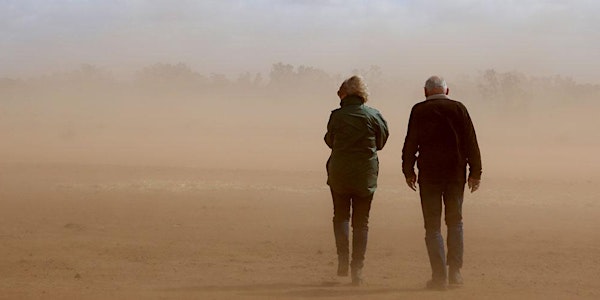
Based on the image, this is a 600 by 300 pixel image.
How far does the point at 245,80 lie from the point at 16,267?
65.9 metres

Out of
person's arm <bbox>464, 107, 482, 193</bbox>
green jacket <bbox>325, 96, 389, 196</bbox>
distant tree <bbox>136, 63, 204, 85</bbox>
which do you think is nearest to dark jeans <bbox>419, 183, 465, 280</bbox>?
person's arm <bbox>464, 107, 482, 193</bbox>

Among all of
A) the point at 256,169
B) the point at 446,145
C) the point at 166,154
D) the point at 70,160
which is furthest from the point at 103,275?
the point at 166,154

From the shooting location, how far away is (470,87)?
65188 mm

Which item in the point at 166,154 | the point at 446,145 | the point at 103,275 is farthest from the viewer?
the point at 166,154

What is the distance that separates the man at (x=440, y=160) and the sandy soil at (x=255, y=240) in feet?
1.34

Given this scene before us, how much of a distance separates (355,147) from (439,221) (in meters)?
0.92

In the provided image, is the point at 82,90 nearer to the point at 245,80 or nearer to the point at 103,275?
the point at 245,80

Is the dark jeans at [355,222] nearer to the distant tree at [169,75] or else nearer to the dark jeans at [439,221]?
the dark jeans at [439,221]

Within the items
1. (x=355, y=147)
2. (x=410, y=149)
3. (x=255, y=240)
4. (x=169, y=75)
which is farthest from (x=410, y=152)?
(x=169, y=75)

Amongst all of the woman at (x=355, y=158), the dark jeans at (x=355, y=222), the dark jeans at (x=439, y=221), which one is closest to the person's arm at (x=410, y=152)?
the dark jeans at (x=439, y=221)

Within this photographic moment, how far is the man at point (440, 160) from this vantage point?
26.6 feet

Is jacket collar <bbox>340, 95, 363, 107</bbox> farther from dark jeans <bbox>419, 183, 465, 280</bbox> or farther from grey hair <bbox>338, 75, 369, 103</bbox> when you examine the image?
dark jeans <bbox>419, 183, 465, 280</bbox>

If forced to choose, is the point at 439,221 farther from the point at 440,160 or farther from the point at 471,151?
the point at 471,151

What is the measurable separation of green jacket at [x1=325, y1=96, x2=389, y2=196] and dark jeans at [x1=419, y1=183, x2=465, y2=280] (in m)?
0.48
